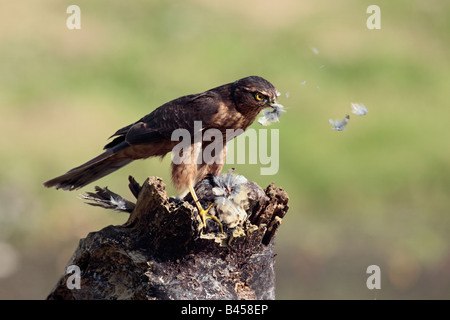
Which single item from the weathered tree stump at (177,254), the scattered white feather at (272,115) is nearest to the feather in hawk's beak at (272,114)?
the scattered white feather at (272,115)

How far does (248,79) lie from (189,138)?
Answer: 750mm

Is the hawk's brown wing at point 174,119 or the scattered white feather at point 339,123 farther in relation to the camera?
the hawk's brown wing at point 174,119

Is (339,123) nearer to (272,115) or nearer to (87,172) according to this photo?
(272,115)

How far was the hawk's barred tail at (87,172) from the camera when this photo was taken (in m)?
6.51

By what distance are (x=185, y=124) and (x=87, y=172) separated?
3.42 ft

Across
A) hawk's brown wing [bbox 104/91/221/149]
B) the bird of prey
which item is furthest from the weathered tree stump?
hawk's brown wing [bbox 104/91/221/149]

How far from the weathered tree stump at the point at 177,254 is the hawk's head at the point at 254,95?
1020 mm

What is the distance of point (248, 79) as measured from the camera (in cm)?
640

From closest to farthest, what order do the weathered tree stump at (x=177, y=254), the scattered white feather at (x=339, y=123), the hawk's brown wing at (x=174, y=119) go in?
the weathered tree stump at (x=177, y=254), the scattered white feather at (x=339, y=123), the hawk's brown wing at (x=174, y=119)

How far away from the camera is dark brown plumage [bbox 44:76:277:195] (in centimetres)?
632

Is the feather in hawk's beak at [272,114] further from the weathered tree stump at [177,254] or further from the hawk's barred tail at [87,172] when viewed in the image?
the hawk's barred tail at [87,172]

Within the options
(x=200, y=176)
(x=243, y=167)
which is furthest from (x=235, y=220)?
(x=243, y=167)
